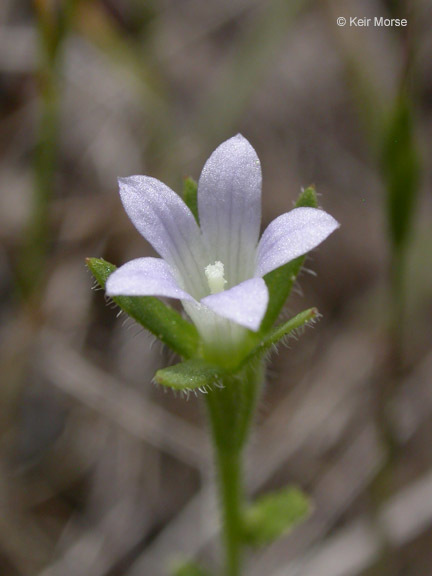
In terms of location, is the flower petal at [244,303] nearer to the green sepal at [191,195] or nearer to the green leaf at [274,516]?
the green sepal at [191,195]

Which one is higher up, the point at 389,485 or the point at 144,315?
the point at 144,315

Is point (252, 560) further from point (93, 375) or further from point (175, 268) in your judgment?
point (175, 268)

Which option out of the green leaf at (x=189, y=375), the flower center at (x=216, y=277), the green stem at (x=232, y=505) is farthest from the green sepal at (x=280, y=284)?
the green stem at (x=232, y=505)

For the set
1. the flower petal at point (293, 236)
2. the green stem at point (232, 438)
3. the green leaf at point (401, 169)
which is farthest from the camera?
the green leaf at point (401, 169)

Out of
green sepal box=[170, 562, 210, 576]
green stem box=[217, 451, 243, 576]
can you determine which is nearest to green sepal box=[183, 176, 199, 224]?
green stem box=[217, 451, 243, 576]

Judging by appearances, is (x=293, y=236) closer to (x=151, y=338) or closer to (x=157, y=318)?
(x=157, y=318)

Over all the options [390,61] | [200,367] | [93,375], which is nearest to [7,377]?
[93,375]
